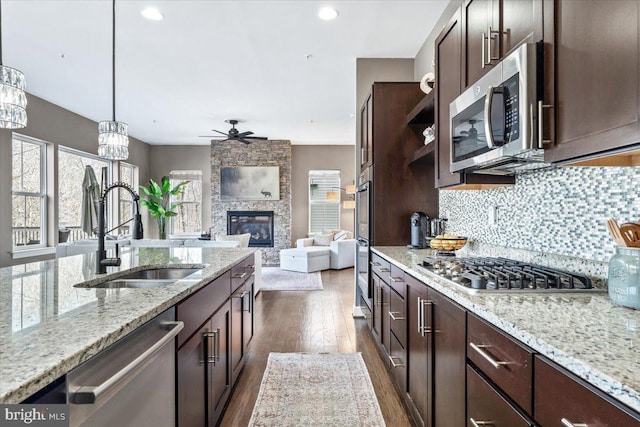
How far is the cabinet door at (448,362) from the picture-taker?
4.21ft

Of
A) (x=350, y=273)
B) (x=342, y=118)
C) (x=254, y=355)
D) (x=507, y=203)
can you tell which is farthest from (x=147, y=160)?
(x=507, y=203)

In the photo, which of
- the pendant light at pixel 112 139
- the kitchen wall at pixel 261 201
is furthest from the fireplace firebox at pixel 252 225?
the pendant light at pixel 112 139

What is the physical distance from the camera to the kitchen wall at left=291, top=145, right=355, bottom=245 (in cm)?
944

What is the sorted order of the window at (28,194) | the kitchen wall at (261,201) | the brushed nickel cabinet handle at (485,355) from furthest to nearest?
the kitchen wall at (261,201) < the window at (28,194) < the brushed nickel cabinet handle at (485,355)

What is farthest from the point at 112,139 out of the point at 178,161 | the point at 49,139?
the point at 178,161

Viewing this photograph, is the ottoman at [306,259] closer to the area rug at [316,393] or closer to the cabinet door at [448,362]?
the area rug at [316,393]

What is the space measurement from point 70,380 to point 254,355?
247 centimetres

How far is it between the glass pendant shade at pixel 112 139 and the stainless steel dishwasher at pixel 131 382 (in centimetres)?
250

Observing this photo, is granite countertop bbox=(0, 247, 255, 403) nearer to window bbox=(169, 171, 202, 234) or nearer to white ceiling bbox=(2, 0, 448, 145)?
white ceiling bbox=(2, 0, 448, 145)

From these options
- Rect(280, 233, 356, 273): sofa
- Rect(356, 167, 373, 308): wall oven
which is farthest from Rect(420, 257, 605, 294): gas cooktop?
Rect(280, 233, 356, 273): sofa

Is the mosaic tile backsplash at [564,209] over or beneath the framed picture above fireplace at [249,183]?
beneath

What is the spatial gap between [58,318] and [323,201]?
8.55 metres

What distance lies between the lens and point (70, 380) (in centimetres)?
72

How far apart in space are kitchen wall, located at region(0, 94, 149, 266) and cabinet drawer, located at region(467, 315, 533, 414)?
240 inches
